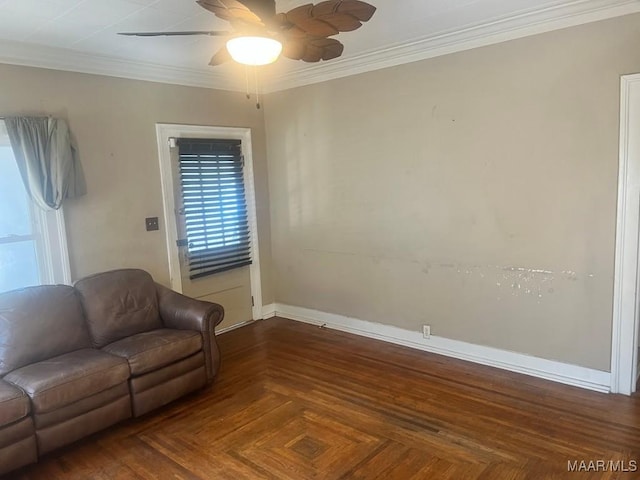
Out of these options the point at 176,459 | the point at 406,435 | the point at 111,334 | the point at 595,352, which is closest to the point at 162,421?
the point at 176,459

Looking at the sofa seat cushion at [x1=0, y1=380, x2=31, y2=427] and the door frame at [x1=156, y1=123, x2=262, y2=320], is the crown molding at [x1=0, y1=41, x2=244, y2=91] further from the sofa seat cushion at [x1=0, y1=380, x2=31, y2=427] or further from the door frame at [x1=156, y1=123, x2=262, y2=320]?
the sofa seat cushion at [x1=0, y1=380, x2=31, y2=427]

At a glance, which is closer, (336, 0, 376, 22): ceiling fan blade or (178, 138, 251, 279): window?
(336, 0, 376, 22): ceiling fan blade

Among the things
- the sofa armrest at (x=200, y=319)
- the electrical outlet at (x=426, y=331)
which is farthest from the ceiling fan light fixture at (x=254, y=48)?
the electrical outlet at (x=426, y=331)

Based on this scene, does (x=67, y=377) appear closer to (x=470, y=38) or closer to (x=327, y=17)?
(x=327, y=17)

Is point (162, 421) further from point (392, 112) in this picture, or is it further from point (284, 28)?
point (392, 112)

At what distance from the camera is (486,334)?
3.72 meters

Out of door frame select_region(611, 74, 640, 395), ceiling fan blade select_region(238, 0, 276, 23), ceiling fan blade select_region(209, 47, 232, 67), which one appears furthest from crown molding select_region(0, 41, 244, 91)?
door frame select_region(611, 74, 640, 395)

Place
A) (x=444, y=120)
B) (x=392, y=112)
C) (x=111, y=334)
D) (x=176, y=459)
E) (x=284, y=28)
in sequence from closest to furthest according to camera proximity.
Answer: (x=284, y=28) < (x=176, y=459) < (x=111, y=334) < (x=444, y=120) < (x=392, y=112)

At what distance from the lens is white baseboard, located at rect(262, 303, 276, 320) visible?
5.21 meters

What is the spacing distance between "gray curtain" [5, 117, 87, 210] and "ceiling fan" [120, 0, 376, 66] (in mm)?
1667

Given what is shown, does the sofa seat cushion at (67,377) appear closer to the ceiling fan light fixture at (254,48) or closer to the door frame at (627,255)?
the ceiling fan light fixture at (254,48)

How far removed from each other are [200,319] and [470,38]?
2.91 m

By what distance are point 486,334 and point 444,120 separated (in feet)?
5.76

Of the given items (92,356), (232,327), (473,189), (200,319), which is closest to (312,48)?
(473,189)
